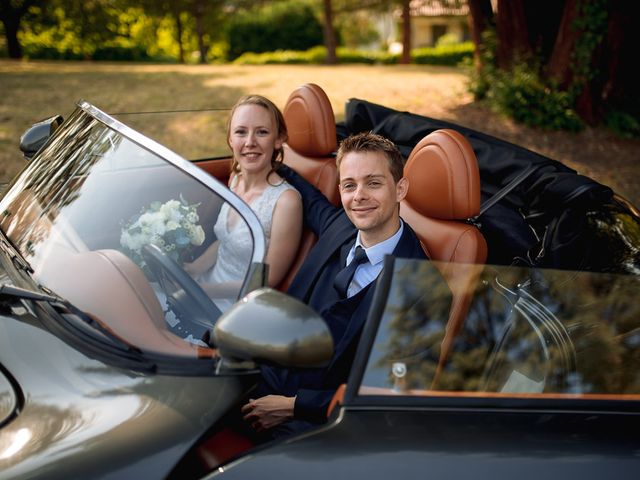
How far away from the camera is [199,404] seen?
1714 mm

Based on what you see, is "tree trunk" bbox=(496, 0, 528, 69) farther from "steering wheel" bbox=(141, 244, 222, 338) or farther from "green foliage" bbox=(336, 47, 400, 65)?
"green foliage" bbox=(336, 47, 400, 65)

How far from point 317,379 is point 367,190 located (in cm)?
69

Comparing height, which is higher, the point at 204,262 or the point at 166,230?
the point at 166,230

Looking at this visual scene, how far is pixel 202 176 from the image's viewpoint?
2.10 metres

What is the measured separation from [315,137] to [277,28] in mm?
27581

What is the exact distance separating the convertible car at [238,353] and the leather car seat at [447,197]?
0.60m

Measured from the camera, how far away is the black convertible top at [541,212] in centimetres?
267

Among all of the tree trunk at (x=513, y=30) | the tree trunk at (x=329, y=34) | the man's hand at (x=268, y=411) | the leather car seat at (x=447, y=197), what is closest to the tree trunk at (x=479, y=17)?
the tree trunk at (x=513, y=30)

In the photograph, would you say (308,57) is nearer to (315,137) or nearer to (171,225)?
(315,137)

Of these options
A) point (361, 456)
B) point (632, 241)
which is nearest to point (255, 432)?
point (361, 456)

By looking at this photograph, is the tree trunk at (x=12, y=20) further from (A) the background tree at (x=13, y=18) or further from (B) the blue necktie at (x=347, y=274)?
(B) the blue necktie at (x=347, y=274)

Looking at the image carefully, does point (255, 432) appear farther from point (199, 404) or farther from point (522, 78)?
point (522, 78)

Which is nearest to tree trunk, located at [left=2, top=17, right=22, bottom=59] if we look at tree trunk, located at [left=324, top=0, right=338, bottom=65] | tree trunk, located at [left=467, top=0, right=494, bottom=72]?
tree trunk, located at [left=324, top=0, right=338, bottom=65]

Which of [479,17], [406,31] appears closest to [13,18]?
[406,31]
